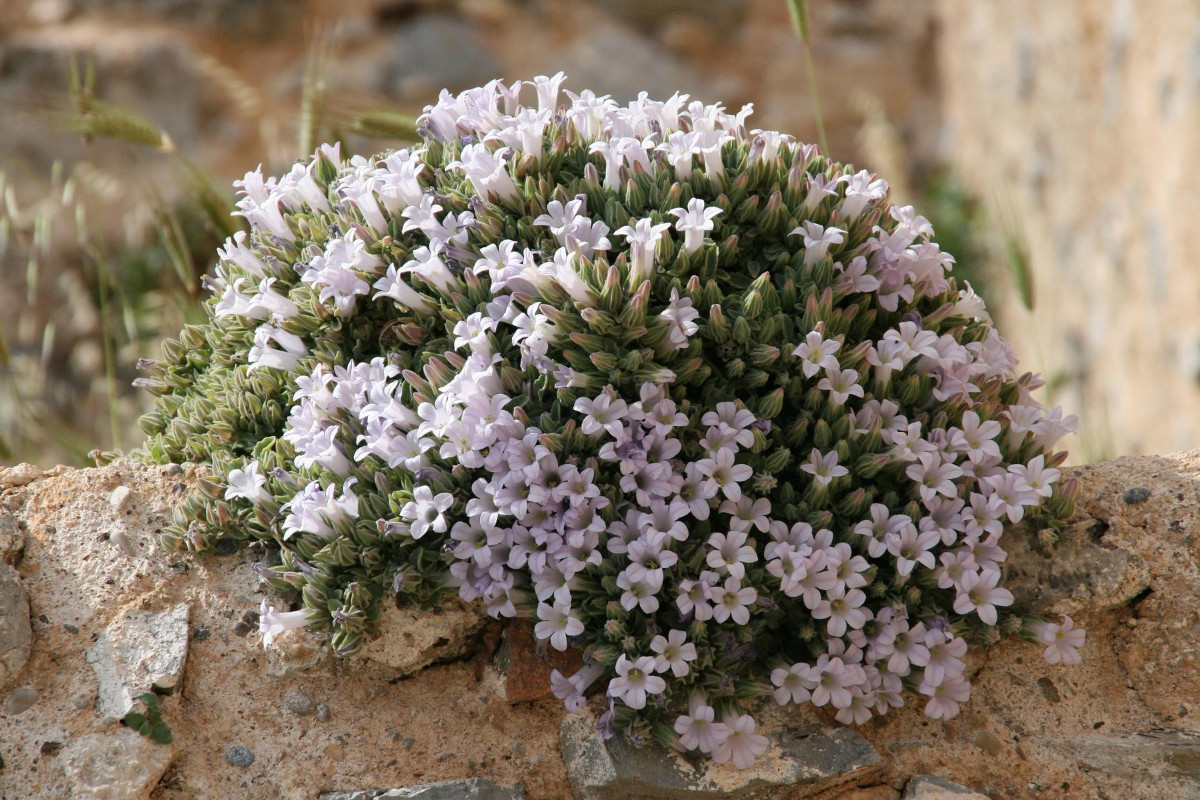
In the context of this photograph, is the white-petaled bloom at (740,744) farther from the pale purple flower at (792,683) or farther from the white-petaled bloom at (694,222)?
the white-petaled bloom at (694,222)

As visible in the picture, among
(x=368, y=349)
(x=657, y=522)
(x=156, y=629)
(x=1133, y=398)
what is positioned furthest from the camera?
(x=1133, y=398)

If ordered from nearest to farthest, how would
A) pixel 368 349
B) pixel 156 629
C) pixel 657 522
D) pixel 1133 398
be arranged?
pixel 657 522 < pixel 156 629 < pixel 368 349 < pixel 1133 398

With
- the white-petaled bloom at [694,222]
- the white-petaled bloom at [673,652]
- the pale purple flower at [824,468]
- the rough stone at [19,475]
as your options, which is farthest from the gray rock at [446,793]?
the white-petaled bloom at [694,222]

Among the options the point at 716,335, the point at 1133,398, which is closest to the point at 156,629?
the point at 716,335

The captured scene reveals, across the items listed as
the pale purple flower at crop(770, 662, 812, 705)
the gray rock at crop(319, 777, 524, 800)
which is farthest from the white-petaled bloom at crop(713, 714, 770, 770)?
the gray rock at crop(319, 777, 524, 800)

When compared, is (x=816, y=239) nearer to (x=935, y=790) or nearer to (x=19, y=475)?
(x=935, y=790)

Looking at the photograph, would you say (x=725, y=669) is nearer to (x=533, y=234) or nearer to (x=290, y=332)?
(x=533, y=234)

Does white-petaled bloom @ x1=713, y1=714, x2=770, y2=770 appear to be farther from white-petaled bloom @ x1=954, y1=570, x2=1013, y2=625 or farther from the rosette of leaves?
white-petaled bloom @ x1=954, y1=570, x2=1013, y2=625

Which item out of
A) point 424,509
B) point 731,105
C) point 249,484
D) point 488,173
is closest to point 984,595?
point 424,509
